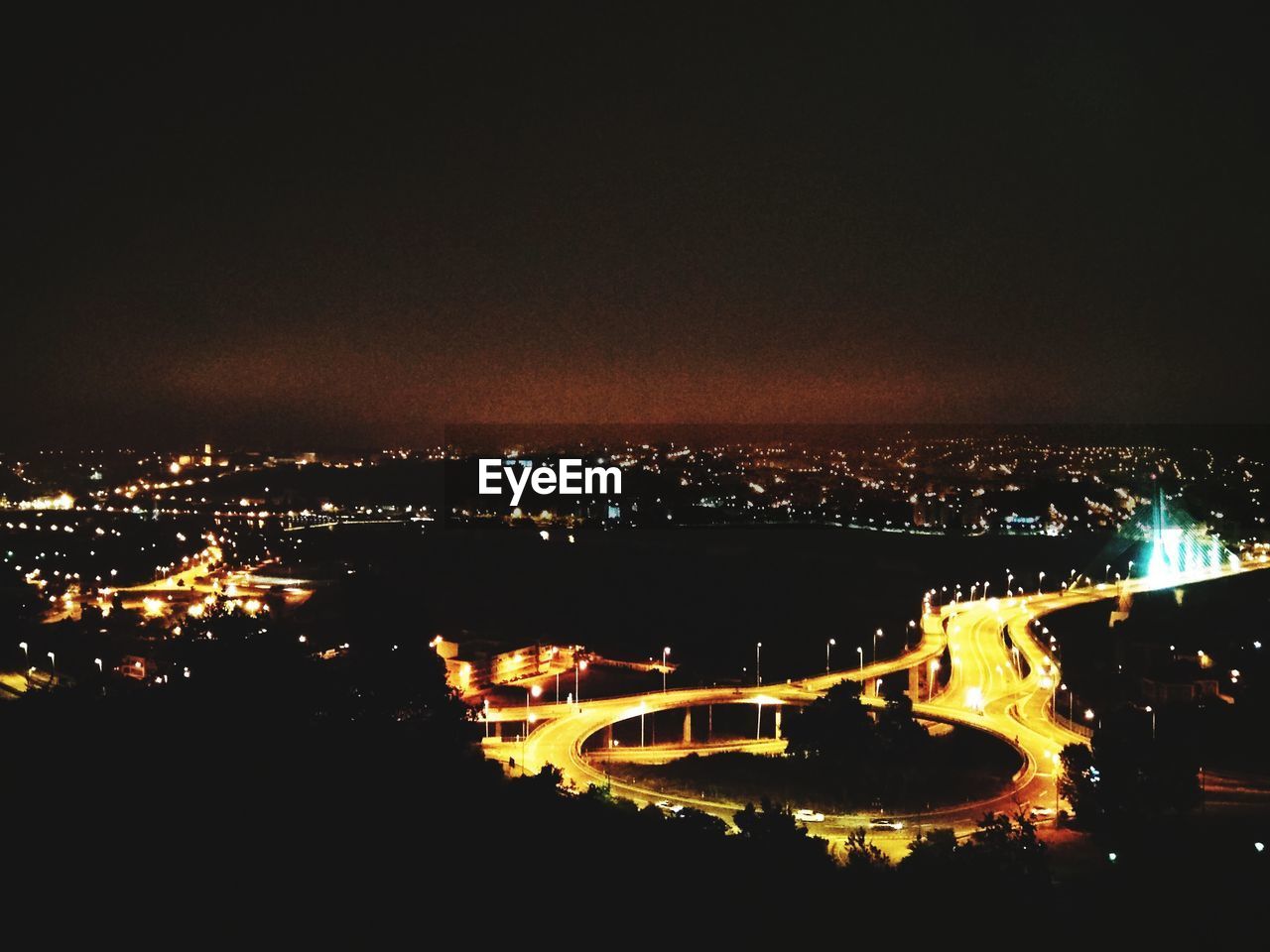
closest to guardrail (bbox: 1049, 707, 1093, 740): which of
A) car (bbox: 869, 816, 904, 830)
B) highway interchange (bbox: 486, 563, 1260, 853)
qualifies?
highway interchange (bbox: 486, 563, 1260, 853)

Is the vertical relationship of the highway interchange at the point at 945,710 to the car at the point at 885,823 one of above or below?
below

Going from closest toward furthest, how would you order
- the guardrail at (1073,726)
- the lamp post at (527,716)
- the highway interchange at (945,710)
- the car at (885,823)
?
the car at (885,823) → the highway interchange at (945,710) → the lamp post at (527,716) → the guardrail at (1073,726)

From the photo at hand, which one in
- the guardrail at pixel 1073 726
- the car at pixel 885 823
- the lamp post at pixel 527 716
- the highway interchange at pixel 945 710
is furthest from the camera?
the guardrail at pixel 1073 726

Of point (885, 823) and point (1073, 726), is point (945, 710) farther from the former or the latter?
point (885, 823)

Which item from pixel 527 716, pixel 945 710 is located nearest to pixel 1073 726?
pixel 945 710

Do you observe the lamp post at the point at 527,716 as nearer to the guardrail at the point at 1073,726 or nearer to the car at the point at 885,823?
the car at the point at 885,823

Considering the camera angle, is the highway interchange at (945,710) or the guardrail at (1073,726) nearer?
the highway interchange at (945,710)

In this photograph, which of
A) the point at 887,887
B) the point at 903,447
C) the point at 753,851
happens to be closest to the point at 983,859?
the point at 887,887

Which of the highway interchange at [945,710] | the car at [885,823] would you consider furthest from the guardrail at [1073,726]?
the car at [885,823]
